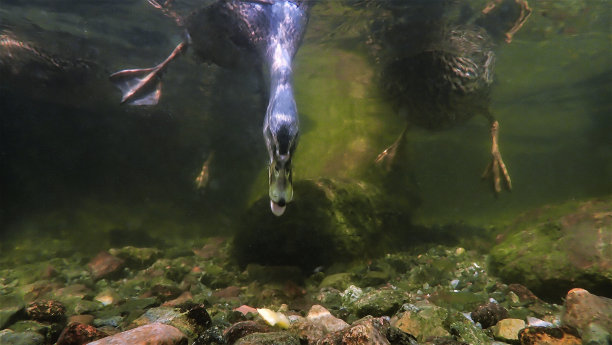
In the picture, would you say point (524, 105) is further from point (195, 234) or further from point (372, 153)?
point (195, 234)

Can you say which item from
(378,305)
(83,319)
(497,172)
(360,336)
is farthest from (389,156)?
(83,319)

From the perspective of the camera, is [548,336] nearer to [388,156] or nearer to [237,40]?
[237,40]

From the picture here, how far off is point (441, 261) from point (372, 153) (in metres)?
4.61

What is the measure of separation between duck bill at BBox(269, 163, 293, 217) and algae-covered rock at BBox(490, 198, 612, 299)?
11.8 ft

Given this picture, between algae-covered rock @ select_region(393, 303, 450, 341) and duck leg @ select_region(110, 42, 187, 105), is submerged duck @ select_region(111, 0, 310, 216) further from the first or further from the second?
algae-covered rock @ select_region(393, 303, 450, 341)

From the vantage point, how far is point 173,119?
1107 centimetres

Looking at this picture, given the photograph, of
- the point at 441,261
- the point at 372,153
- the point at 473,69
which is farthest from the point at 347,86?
the point at 441,261

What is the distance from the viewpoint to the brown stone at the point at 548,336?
2.04 metres

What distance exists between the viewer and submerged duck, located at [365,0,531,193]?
25.5 ft

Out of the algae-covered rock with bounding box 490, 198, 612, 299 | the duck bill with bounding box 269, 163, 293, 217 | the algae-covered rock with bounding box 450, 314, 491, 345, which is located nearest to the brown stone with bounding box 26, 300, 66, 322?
the duck bill with bounding box 269, 163, 293, 217

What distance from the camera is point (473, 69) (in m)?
7.85

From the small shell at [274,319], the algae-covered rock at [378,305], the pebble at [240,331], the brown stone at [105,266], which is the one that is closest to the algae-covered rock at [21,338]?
the pebble at [240,331]

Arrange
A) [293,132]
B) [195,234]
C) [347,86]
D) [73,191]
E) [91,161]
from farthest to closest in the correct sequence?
[347,86] → [91,161] → [73,191] → [195,234] → [293,132]

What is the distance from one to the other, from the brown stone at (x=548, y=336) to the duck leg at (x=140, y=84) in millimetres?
6114
